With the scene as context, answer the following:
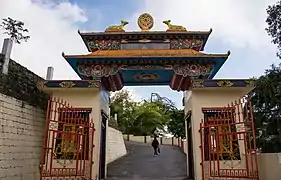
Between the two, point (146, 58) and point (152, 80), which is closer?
point (146, 58)

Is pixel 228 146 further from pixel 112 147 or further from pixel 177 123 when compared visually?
pixel 177 123

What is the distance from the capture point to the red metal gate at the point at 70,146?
6.80 m

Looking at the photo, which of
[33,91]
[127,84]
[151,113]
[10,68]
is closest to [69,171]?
[33,91]

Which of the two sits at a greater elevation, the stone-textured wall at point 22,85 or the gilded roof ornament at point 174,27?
the gilded roof ornament at point 174,27

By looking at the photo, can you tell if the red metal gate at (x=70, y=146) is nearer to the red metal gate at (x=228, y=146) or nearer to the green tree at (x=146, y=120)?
the red metal gate at (x=228, y=146)

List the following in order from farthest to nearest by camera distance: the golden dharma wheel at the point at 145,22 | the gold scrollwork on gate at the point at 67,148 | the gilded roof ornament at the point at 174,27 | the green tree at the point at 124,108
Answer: the green tree at the point at 124,108 < the golden dharma wheel at the point at 145,22 < the gilded roof ornament at the point at 174,27 < the gold scrollwork on gate at the point at 67,148

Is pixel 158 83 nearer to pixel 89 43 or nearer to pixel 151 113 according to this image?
pixel 89 43

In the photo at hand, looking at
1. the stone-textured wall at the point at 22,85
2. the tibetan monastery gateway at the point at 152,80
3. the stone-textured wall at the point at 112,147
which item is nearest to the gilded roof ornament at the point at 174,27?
the tibetan monastery gateway at the point at 152,80

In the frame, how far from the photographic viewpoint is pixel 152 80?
9789 millimetres

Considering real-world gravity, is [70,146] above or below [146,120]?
below

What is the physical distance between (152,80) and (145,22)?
1984mm

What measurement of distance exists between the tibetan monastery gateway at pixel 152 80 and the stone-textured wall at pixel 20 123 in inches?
16.6

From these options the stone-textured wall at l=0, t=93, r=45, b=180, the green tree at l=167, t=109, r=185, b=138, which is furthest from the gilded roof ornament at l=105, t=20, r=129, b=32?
the green tree at l=167, t=109, r=185, b=138

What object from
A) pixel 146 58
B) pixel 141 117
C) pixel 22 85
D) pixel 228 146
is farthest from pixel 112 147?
pixel 141 117
